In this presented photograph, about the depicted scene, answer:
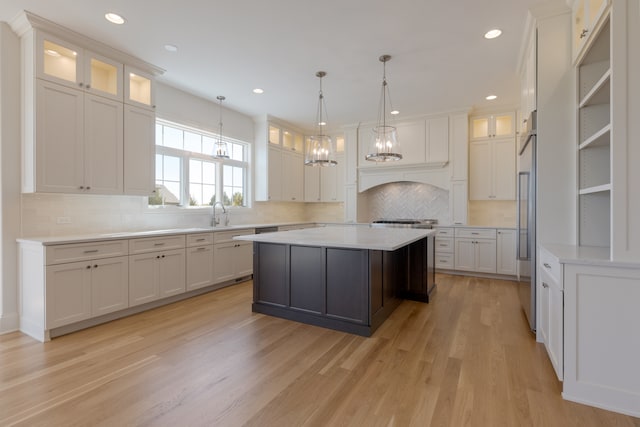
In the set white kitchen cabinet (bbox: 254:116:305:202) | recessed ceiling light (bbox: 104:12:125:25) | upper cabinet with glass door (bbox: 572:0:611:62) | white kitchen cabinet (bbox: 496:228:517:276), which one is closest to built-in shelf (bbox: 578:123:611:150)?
upper cabinet with glass door (bbox: 572:0:611:62)

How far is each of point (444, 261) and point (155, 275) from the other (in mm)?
4509

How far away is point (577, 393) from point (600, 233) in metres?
1.32

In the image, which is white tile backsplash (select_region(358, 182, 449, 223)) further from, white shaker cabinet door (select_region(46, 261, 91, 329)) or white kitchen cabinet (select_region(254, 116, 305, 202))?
white shaker cabinet door (select_region(46, 261, 91, 329))

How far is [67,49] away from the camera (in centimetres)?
309

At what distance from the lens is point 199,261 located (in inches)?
165

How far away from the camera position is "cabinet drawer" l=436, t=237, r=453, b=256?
5.45m

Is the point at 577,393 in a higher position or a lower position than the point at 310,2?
lower

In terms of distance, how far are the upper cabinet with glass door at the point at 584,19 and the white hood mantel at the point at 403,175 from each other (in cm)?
315

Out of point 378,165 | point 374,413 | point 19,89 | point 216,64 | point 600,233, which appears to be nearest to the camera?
point 374,413

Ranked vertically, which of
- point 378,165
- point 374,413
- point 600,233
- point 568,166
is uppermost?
point 378,165

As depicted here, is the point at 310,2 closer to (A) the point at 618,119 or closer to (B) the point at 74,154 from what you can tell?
(A) the point at 618,119

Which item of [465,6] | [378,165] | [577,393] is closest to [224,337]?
[577,393]

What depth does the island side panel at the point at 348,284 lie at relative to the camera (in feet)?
9.41

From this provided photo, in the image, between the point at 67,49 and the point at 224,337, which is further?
the point at 67,49
